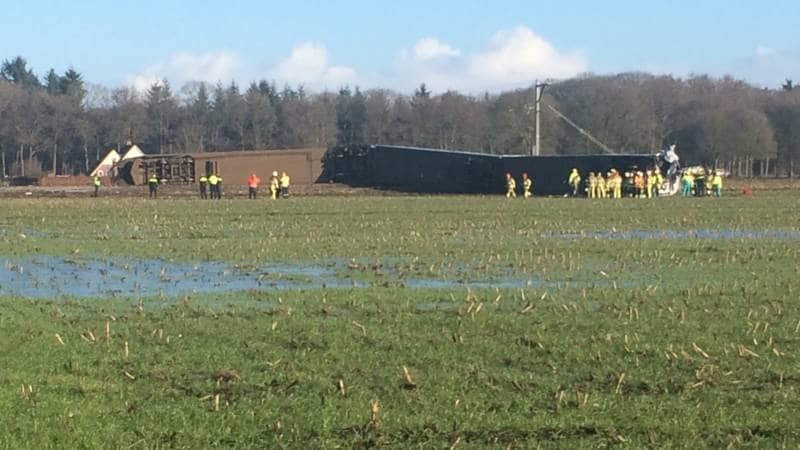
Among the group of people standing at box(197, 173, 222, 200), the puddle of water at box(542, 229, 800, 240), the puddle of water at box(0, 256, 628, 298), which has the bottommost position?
the puddle of water at box(0, 256, 628, 298)

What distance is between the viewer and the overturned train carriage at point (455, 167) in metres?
56.8

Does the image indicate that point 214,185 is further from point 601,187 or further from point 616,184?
point 616,184

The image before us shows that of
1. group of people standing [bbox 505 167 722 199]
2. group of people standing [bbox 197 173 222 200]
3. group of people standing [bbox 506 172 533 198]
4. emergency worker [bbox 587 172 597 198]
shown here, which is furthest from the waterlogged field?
group of people standing [bbox 506 172 533 198]

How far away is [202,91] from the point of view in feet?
436

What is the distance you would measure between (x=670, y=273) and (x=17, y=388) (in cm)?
1092

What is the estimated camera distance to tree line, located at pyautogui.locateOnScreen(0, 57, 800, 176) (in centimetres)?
9844

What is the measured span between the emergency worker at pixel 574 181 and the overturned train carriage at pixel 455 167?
955mm

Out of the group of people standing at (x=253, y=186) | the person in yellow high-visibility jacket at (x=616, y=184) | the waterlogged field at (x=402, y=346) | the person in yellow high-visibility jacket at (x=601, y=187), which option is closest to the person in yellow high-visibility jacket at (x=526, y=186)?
the person in yellow high-visibility jacket at (x=601, y=187)

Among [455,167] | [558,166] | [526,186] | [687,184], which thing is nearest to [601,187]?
[526,186]

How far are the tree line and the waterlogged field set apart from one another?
7760 centimetres

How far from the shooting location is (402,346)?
10.5 meters

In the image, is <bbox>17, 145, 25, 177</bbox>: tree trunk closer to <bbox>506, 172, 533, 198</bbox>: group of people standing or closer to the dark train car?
the dark train car

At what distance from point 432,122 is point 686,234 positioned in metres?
88.4

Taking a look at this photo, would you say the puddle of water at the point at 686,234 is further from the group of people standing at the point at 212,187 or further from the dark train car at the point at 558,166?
the group of people standing at the point at 212,187
